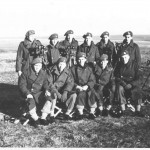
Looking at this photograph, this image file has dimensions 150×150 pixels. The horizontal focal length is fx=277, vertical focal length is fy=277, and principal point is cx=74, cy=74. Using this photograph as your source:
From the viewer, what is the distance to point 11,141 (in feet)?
20.4

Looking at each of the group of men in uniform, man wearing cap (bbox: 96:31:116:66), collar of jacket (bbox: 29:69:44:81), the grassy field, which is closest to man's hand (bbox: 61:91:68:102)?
the group of men in uniform

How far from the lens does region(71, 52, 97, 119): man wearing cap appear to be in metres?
7.49

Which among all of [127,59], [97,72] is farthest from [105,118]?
[127,59]

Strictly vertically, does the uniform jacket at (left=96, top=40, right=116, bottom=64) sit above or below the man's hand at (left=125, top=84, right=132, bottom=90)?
above

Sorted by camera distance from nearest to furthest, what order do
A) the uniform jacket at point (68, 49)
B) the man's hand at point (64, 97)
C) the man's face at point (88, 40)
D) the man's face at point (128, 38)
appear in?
the man's hand at point (64, 97)
the man's face at point (128, 38)
the man's face at point (88, 40)
the uniform jacket at point (68, 49)

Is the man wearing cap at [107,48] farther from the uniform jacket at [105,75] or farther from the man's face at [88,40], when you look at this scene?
the uniform jacket at [105,75]

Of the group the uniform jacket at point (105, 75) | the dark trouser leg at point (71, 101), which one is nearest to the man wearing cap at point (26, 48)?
the dark trouser leg at point (71, 101)

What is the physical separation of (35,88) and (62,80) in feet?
2.58

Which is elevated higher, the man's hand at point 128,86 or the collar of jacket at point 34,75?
the collar of jacket at point 34,75

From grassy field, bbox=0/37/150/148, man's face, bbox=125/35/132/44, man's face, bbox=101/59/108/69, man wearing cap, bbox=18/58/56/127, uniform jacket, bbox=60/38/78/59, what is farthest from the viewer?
uniform jacket, bbox=60/38/78/59

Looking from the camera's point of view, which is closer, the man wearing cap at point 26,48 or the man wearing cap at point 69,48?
the man wearing cap at point 26,48

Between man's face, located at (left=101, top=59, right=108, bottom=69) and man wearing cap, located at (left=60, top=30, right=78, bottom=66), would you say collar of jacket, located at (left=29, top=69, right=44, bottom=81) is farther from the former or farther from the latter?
man wearing cap, located at (left=60, top=30, right=78, bottom=66)

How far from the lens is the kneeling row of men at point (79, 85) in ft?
23.5

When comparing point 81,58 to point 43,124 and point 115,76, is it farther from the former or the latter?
point 43,124
